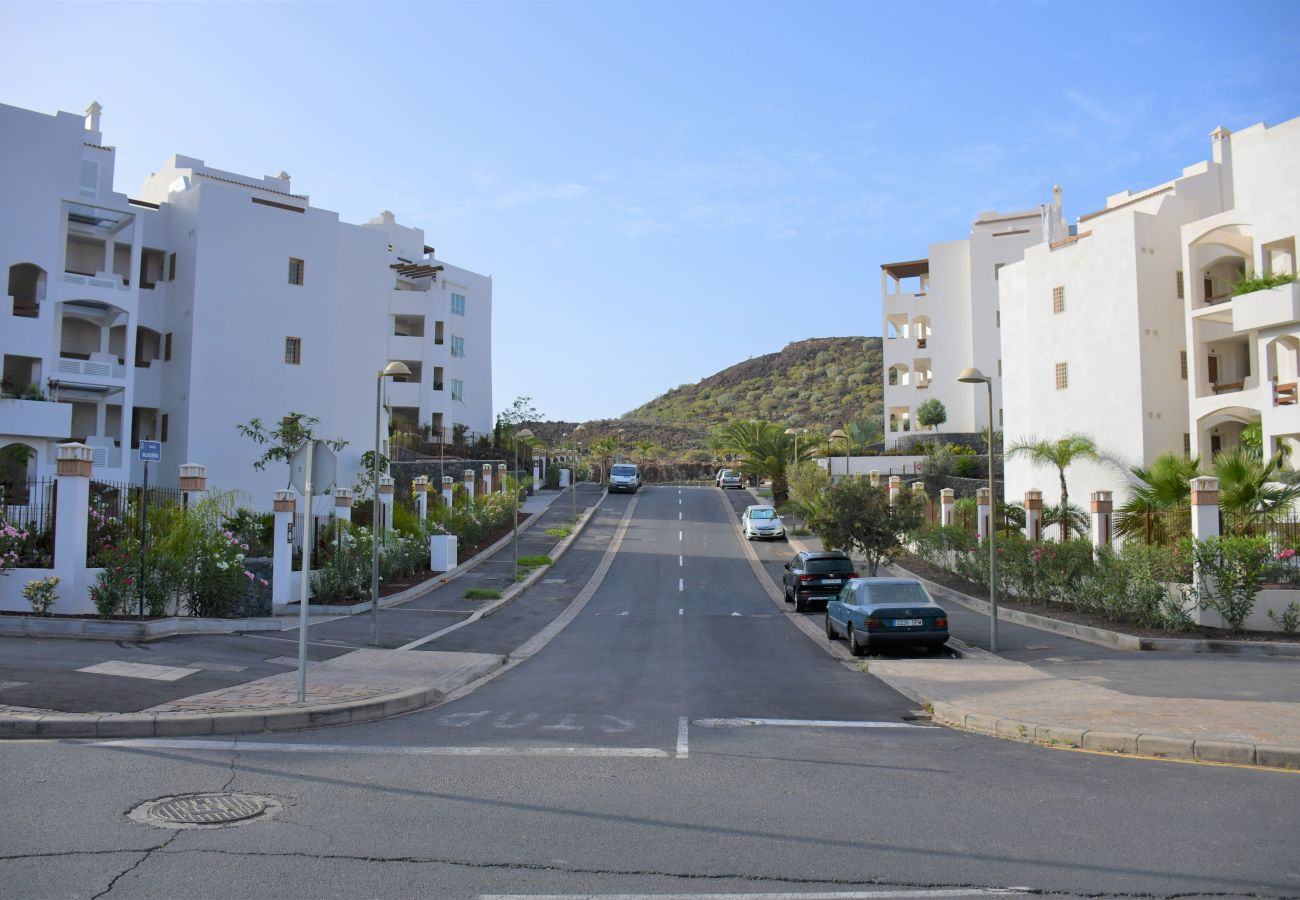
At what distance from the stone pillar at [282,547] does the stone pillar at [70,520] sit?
518 centimetres

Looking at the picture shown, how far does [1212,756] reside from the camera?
954 cm

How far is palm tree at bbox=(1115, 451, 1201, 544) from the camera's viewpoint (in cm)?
2108

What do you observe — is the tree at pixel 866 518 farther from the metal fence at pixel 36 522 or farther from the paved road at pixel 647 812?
the metal fence at pixel 36 522

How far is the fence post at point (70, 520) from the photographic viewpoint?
17547 mm

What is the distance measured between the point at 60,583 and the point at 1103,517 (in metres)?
22.2

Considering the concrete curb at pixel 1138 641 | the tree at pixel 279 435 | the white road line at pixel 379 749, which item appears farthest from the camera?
the tree at pixel 279 435

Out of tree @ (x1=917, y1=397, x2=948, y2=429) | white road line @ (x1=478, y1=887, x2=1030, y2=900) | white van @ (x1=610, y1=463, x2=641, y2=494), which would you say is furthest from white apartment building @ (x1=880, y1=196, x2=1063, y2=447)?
white road line @ (x1=478, y1=887, x2=1030, y2=900)

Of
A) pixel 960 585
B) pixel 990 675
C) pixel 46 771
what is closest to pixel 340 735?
pixel 46 771

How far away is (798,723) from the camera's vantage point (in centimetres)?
1143

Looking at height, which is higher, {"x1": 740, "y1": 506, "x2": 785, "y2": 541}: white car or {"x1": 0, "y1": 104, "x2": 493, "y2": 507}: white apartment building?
{"x1": 0, "y1": 104, "x2": 493, "y2": 507}: white apartment building

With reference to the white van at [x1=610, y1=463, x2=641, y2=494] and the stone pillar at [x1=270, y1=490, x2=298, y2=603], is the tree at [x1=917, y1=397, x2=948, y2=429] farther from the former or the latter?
the stone pillar at [x1=270, y1=490, x2=298, y2=603]

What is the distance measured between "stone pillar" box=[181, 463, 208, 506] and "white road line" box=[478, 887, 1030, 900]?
1796cm

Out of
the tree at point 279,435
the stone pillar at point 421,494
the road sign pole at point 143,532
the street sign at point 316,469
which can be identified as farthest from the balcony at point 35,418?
the street sign at point 316,469

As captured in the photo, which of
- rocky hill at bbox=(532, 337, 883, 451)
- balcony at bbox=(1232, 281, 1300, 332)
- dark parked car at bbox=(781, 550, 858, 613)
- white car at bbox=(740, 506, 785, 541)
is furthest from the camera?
rocky hill at bbox=(532, 337, 883, 451)
